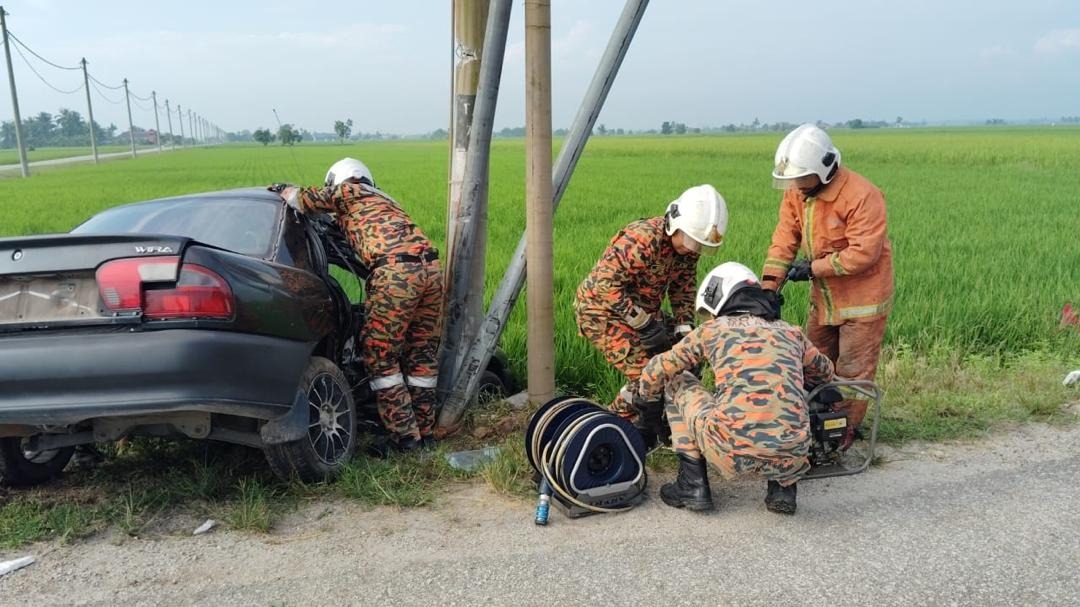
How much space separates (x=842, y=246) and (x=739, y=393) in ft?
5.56

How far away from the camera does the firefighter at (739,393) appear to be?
10.9 feet

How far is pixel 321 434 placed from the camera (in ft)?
12.7

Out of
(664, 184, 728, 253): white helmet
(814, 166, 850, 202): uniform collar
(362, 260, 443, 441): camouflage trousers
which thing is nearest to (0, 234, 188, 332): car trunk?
(362, 260, 443, 441): camouflage trousers

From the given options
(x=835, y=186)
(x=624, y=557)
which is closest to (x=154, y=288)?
(x=624, y=557)

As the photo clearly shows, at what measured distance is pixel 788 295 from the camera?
284 inches

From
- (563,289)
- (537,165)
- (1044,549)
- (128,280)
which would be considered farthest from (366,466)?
(563,289)

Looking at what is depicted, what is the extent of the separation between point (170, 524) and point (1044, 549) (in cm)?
365

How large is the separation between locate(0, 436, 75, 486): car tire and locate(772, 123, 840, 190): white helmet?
3951 mm

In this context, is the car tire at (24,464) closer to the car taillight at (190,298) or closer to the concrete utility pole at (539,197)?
the car taillight at (190,298)

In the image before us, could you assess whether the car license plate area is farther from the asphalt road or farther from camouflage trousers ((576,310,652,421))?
camouflage trousers ((576,310,652,421))

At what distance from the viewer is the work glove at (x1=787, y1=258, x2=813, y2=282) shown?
15.3 ft

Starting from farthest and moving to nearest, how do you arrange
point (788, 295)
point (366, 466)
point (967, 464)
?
point (788, 295) < point (967, 464) < point (366, 466)

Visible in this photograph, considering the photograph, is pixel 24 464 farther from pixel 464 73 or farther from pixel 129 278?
pixel 464 73

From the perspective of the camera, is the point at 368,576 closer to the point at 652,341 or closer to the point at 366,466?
the point at 366,466
